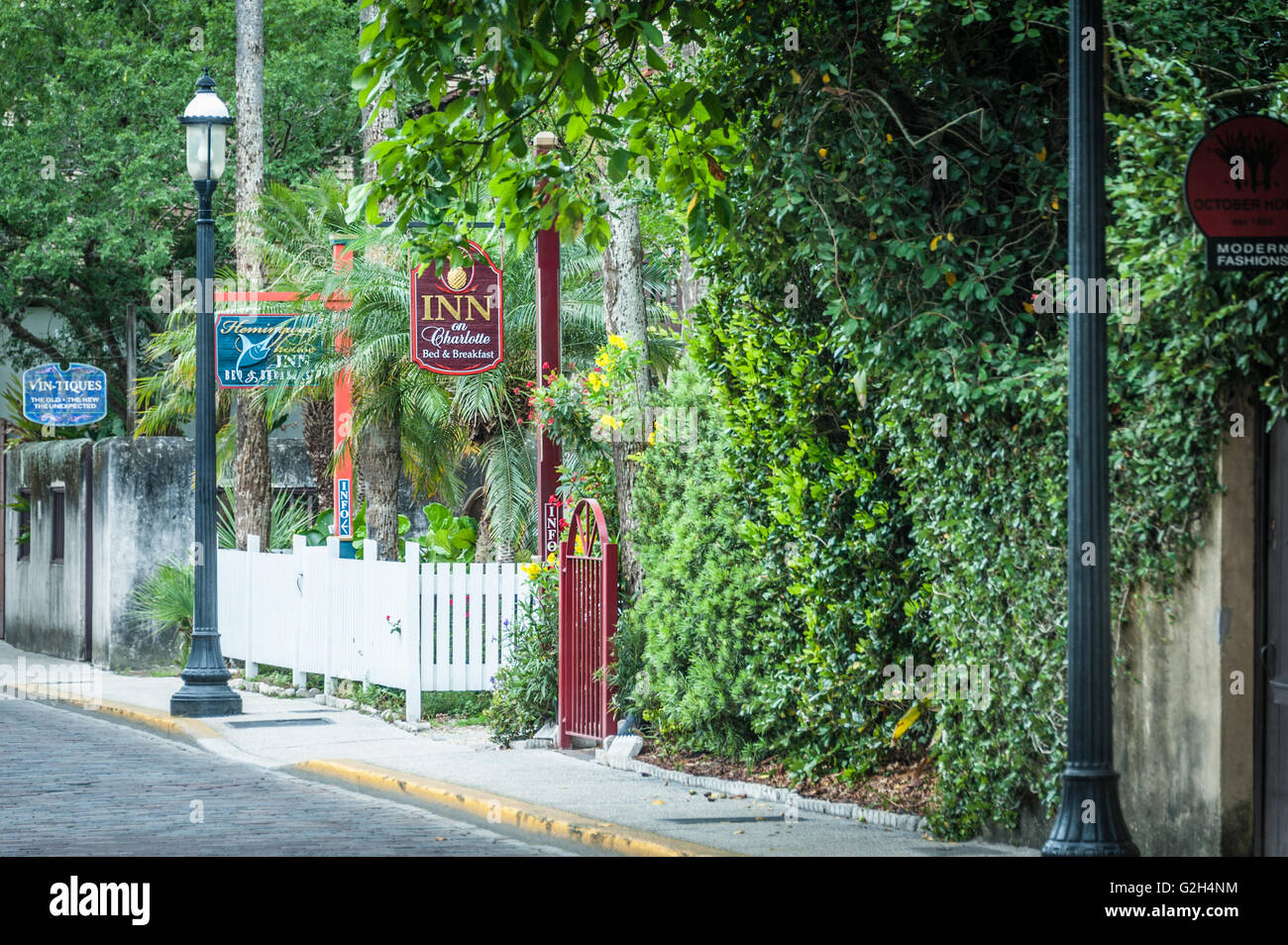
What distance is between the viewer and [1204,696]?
23.5 feet

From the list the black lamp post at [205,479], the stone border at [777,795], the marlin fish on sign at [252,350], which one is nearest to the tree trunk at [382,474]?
the marlin fish on sign at [252,350]

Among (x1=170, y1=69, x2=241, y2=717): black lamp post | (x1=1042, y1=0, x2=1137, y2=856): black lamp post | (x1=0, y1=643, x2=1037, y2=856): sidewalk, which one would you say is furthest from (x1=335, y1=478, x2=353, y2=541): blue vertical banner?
(x1=1042, y1=0, x2=1137, y2=856): black lamp post

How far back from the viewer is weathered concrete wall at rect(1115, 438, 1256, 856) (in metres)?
7.04

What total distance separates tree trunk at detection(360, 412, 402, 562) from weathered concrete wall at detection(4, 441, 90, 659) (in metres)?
4.72

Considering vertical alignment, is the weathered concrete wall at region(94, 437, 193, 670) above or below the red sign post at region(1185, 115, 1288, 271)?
below

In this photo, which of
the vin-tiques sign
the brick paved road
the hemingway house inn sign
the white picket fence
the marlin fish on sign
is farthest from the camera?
the vin-tiques sign

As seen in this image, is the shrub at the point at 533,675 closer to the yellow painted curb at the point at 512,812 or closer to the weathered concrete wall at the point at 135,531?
the yellow painted curb at the point at 512,812

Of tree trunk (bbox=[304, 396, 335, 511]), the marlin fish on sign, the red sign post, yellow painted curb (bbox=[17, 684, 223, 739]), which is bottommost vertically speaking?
yellow painted curb (bbox=[17, 684, 223, 739])

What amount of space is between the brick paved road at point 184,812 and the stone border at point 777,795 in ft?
5.42

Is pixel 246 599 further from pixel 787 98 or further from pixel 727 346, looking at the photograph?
pixel 787 98

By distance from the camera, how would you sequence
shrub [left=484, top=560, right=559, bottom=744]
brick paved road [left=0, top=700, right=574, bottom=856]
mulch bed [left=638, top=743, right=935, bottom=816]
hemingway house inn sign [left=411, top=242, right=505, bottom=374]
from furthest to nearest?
hemingway house inn sign [left=411, top=242, right=505, bottom=374] → shrub [left=484, top=560, right=559, bottom=744] → mulch bed [left=638, top=743, right=935, bottom=816] → brick paved road [left=0, top=700, right=574, bottom=856]

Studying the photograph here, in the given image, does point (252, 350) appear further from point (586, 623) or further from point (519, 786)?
point (519, 786)

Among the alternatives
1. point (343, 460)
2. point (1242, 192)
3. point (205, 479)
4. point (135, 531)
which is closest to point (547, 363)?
point (205, 479)

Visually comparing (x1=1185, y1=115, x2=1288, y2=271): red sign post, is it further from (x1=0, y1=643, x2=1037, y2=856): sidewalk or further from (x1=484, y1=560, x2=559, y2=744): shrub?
(x1=484, y1=560, x2=559, y2=744): shrub
